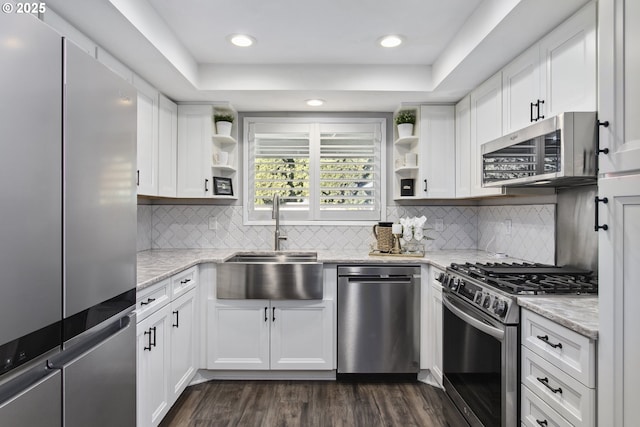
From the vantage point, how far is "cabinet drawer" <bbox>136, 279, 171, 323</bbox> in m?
1.81

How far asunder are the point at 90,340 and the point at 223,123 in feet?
7.61

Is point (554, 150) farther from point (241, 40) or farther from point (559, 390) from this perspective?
point (241, 40)

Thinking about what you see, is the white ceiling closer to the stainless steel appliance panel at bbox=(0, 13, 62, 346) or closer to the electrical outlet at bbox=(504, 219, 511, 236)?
the stainless steel appliance panel at bbox=(0, 13, 62, 346)

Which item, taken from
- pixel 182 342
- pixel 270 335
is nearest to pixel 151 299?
pixel 182 342

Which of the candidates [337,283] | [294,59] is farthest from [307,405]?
[294,59]

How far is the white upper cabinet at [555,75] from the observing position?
165 cm

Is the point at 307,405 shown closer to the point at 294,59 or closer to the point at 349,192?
the point at 349,192

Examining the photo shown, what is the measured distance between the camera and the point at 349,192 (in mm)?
3535

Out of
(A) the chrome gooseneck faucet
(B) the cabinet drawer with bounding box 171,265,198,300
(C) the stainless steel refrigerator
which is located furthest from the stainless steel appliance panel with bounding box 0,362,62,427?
(A) the chrome gooseneck faucet

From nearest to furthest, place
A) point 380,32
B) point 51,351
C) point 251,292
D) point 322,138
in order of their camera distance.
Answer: point 51,351 < point 380,32 < point 251,292 < point 322,138

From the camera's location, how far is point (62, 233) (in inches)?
42.2

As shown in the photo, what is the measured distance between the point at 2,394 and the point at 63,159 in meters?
0.62

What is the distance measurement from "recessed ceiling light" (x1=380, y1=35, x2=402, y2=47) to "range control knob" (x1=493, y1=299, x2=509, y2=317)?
176 centimetres

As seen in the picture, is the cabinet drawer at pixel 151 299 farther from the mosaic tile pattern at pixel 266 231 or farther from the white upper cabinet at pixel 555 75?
the white upper cabinet at pixel 555 75
